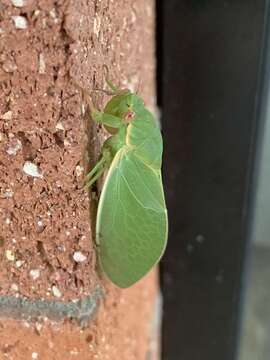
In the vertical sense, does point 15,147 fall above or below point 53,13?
below

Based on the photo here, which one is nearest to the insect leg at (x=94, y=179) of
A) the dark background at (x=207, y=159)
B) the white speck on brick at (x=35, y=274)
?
the white speck on brick at (x=35, y=274)

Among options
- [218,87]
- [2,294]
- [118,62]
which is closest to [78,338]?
[2,294]

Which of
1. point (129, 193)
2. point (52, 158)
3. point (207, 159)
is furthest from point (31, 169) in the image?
point (207, 159)

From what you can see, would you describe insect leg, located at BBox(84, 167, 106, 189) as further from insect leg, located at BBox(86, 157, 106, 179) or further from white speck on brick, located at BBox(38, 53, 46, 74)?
white speck on brick, located at BBox(38, 53, 46, 74)

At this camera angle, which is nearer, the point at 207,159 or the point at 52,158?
the point at 52,158

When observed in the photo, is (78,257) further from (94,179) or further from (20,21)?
(20,21)
